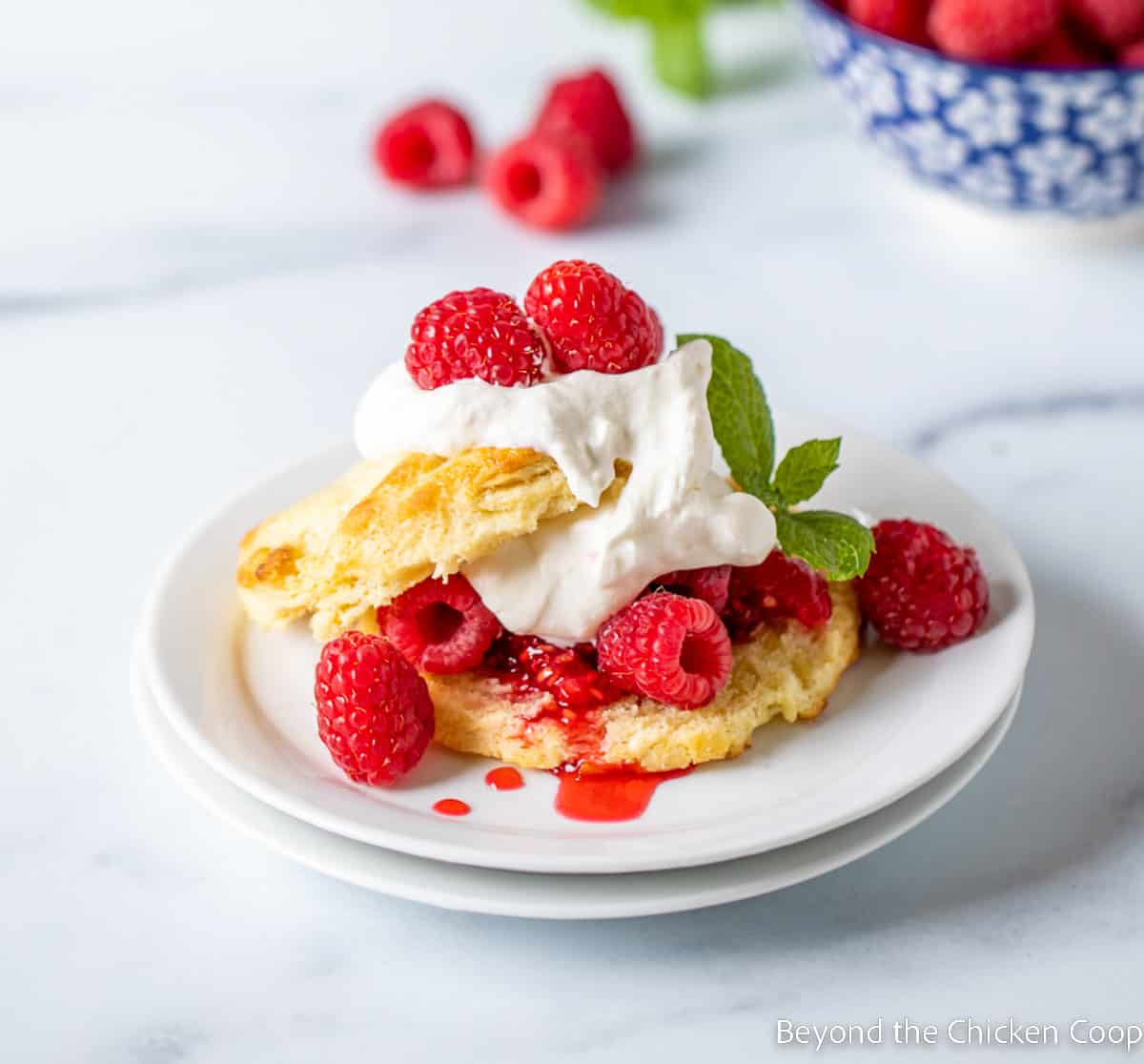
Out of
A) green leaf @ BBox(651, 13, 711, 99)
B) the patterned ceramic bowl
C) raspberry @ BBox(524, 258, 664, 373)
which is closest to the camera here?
raspberry @ BBox(524, 258, 664, 373)

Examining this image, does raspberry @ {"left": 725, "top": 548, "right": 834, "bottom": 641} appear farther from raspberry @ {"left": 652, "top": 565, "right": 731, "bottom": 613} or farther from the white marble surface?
the white marble surface

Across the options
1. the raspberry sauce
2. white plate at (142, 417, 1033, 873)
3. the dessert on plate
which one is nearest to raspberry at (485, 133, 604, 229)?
white plate at (142, 417, 1033, 873)

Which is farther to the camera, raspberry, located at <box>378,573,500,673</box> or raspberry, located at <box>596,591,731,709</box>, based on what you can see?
raspberry, located at <box>378,573,500,673</box>

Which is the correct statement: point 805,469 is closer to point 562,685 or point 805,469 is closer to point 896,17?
point 562,685

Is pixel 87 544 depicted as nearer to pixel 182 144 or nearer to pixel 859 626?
pixel 859 626

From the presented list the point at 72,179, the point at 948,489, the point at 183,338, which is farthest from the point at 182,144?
the point at 948,489

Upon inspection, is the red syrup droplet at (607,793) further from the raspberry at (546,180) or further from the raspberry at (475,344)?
the raspberry at (546,180)

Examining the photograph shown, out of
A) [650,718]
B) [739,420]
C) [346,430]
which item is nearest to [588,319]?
[739,420]
